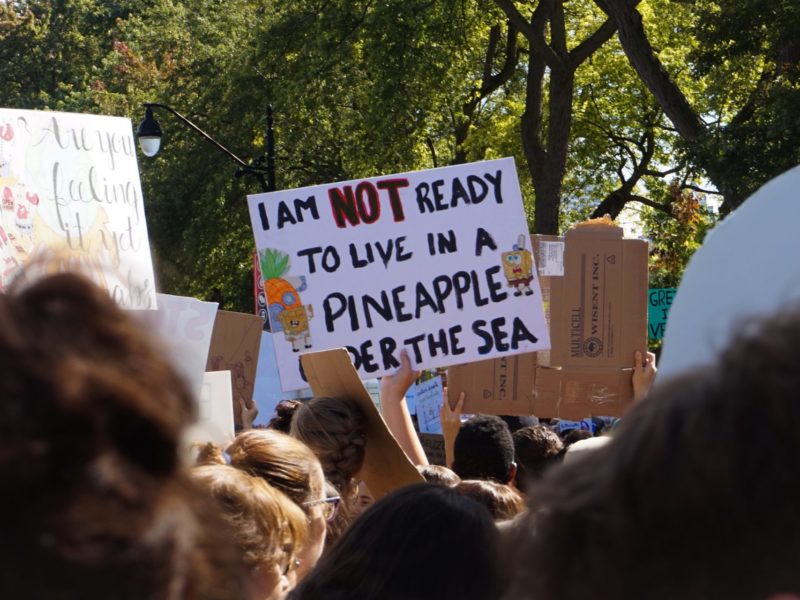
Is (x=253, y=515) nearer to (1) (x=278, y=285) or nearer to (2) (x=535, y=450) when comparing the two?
(2) (x=535, y=450)

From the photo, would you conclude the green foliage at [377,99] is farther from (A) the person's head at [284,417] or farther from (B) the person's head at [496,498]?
(B) the person's head at [496,498]

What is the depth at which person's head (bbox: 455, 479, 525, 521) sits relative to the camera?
2957 mm

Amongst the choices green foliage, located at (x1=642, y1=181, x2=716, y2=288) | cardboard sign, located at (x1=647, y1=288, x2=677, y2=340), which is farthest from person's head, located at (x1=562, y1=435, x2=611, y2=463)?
green foliage, located at (x1=642, y1=181, x2=716, y2=288)

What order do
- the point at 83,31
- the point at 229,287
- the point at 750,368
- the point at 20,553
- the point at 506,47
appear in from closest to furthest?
the point at 20,553 < the point at 750,368 < the point at 506,47 < the point at 229,287 < the point at 83,31

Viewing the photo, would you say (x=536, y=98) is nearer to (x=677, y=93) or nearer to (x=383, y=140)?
(x=383, y=140)

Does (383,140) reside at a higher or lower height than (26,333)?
higher

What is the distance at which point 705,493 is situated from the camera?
2.46 ft

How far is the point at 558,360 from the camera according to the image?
5.41 m

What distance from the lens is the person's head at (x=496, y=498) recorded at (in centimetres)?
296

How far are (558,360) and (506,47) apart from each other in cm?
1580

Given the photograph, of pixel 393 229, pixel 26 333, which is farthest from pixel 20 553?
pixel 393 229

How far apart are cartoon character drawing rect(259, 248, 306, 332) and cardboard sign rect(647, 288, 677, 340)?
327 inches

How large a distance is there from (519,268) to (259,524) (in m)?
3.08

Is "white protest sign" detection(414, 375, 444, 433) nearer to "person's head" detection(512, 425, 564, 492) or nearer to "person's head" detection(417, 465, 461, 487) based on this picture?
"person's head" detection(512, 425, 564, 492)
